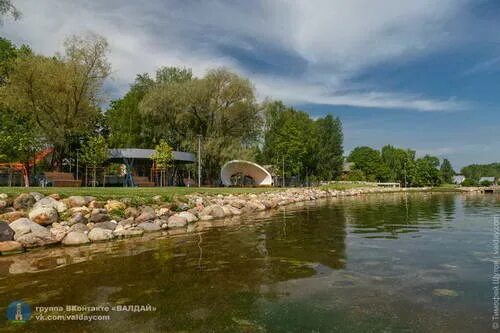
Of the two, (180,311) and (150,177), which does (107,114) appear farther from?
(180,311)

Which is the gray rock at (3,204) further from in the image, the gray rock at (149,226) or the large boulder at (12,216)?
the gray rock at (149,226)

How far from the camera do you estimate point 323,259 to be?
8.88 m

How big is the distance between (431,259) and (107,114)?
58889mm

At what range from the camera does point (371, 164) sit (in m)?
105

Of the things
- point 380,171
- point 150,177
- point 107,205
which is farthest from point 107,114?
point 380,171

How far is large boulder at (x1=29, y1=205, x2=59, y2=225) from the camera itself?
41.8 feet

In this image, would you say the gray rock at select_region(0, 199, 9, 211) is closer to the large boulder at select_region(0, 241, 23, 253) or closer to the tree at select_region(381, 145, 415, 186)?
the large boulder at select_region(0, 241, 23, 253)

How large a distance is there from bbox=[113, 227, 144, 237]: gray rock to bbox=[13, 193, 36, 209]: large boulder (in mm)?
4388

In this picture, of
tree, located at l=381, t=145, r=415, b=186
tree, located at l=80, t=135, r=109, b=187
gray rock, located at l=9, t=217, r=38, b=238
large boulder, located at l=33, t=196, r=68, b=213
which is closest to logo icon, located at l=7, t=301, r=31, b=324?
gray rock, located at l=9, t=217, r=38, b=238

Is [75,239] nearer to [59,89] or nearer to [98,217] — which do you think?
[98,217]

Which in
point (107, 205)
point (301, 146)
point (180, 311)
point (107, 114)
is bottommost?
point (180, 311)

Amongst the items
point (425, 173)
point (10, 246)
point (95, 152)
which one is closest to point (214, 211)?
point (10, 246)

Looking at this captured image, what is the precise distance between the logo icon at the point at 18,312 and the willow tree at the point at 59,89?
34861 mm

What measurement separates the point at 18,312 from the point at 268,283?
4200 millimetres
